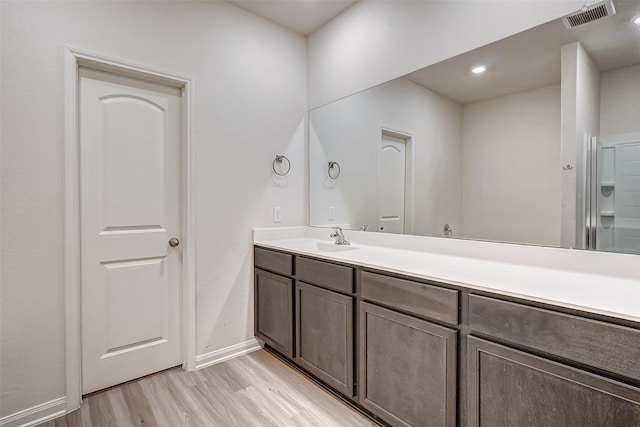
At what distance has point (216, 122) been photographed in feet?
7.71

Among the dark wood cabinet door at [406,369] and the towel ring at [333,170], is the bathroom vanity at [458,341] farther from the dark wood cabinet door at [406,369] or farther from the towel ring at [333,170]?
the towel ring at [333,170]

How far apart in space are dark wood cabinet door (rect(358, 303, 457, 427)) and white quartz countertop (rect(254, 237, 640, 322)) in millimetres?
A: 224

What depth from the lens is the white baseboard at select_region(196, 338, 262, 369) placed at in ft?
7.52

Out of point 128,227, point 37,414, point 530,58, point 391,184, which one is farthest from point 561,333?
point 37,414

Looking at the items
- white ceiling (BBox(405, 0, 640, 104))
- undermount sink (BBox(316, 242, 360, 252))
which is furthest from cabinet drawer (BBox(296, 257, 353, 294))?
white ceiling (BBox(405, 0, 640, 104))

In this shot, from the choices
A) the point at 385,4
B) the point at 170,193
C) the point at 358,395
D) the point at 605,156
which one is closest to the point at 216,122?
the point at 170,193

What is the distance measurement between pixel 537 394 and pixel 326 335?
108 cm

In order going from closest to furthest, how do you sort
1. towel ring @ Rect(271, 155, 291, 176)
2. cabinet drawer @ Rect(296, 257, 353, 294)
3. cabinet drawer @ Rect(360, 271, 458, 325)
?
cabinet drawer @ Rect(360, 271, 458, 325)
cabinet drawer @ Rect(296, 257, 353, 294)
towel ring @ Rect(271, 155, 291, 176)

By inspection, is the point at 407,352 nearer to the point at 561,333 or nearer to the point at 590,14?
the point at 561,333

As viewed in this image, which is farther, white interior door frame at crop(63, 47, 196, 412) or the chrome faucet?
the chrome faucet

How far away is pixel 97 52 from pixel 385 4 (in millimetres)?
1855

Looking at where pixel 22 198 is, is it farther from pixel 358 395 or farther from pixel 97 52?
pixel 358 395

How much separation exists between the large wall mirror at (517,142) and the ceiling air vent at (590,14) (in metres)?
0.02

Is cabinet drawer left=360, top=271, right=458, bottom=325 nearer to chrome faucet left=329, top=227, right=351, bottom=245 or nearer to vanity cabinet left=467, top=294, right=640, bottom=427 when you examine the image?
vanity cabinet left=467, top=294, right=640, bottom=427
